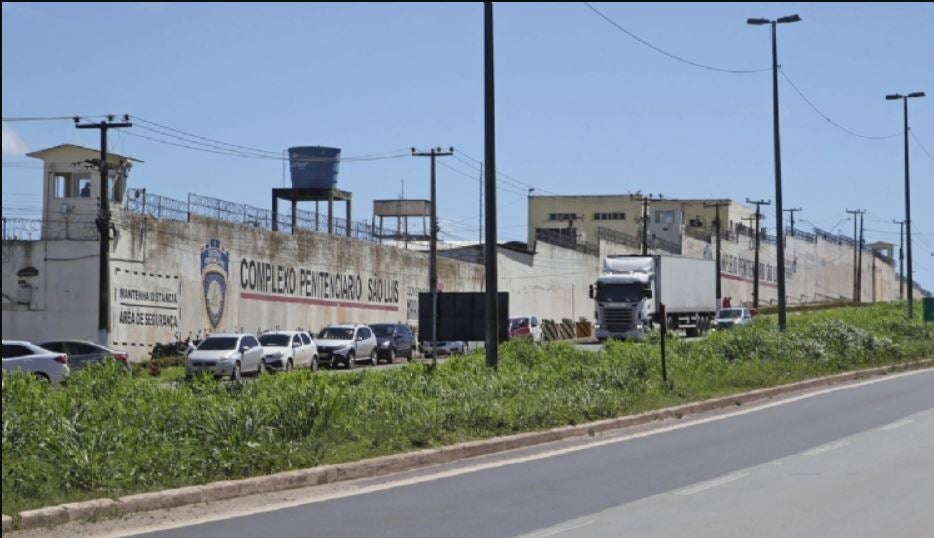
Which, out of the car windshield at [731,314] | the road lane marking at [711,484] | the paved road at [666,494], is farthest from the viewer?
the car windshield at [731,314]

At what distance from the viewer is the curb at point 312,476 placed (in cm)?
1188

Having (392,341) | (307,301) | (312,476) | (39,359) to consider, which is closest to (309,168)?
(307,301)

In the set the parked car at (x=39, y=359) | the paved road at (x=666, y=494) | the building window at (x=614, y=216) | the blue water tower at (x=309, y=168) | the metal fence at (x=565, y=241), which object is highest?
the building window at (x=614, y=216)

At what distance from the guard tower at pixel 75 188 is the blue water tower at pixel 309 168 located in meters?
17.8

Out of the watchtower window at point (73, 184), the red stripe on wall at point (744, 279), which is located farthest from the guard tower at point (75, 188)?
the red stripe on wall at point (744, 279)

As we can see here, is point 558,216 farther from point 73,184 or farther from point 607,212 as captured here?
point 73,184

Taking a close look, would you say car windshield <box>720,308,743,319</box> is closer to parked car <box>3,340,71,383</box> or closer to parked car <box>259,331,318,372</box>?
parked car <box>259,331,318,372</box>

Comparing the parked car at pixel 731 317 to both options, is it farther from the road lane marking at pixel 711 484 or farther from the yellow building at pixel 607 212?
the road lane marking at pixel 711 484

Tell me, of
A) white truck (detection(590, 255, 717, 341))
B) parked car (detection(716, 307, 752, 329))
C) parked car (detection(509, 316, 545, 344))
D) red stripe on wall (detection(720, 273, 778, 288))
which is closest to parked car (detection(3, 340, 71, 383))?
parked car (detection(509, 316, 545, 344))

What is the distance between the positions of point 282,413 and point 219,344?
27.3 meters

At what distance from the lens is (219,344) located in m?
43.5

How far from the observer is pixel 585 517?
41.7 feet

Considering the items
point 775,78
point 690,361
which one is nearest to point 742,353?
point 690,361

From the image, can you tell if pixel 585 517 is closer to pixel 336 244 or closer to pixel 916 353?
pixel 916 353
